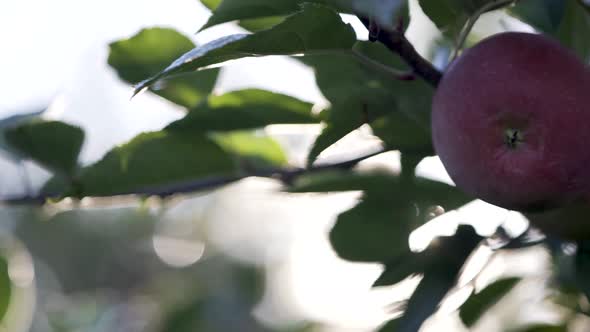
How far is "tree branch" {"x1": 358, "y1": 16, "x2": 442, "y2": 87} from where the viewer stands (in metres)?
0.70

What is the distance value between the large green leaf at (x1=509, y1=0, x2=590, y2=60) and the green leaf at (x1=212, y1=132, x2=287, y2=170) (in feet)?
1.41

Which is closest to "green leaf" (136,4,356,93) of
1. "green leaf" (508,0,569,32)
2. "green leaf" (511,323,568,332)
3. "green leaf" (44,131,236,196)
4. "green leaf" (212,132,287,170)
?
"green leaf" (508,0,569,32)

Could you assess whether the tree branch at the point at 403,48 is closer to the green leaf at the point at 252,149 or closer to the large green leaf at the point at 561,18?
the large green leaf at the point at 561,18

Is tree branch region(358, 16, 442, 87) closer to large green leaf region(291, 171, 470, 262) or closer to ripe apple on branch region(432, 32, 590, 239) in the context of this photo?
ripe apple on branch region(432, 32, 590, 239)

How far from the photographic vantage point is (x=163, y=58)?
1.03 metres

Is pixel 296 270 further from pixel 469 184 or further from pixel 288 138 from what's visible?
pixel 469 184

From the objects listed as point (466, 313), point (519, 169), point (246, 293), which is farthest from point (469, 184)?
point (246, 293)

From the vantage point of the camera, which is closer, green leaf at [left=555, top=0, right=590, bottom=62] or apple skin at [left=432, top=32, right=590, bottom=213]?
apple skin at [left=432, top=32, right=590, bottom=213]

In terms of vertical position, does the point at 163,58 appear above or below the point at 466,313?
above

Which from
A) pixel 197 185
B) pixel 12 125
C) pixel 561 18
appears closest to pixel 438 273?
pixel 561 18

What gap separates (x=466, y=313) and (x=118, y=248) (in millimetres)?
4376

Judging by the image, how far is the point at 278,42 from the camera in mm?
717

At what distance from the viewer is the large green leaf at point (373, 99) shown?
88 centimetres

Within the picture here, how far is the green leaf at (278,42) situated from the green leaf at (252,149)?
45 centimetres
